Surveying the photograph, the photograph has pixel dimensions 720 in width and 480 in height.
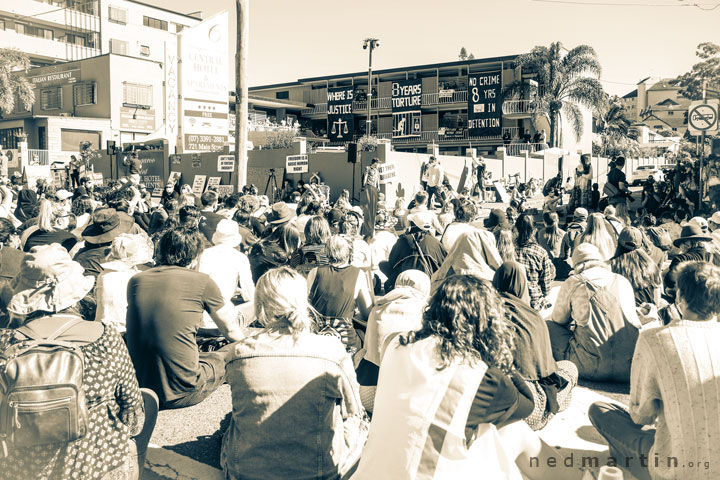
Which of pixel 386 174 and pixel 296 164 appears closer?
pixel 386 174

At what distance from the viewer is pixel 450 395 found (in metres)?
2.53

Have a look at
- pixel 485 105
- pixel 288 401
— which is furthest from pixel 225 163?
pixel 485 105

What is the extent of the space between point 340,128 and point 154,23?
21705mm

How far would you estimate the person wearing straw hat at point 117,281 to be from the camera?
490 centimetres

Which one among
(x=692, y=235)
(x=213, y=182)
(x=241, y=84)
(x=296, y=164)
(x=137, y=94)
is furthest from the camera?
(x=137, y=94)

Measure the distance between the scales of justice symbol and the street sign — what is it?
127 feet

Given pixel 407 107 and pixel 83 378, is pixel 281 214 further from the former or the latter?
pixel 407 107

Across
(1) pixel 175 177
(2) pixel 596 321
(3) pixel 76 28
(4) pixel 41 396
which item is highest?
(3) pixel 76 28

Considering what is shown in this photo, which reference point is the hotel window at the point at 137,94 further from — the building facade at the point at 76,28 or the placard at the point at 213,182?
the placard at the point at 213,182

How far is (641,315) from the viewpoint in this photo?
17.9 feet

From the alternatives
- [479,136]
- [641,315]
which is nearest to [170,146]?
[479,136]

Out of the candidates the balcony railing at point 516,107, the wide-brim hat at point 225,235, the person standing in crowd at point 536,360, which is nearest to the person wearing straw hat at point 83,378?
the person standing in crowd at point 536,360

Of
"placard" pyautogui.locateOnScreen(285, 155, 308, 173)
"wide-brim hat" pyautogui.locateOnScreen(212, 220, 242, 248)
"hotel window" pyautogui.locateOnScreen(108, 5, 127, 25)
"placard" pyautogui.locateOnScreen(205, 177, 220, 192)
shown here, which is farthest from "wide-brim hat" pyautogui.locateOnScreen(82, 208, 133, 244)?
"hotel window" pyautogui.locateOnScreen(108, 5, 127, 25)

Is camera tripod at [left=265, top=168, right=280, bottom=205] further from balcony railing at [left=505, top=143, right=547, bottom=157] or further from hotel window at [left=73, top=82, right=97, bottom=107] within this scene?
hotel window at [left=73, top=82, right=97, bottom=107]
